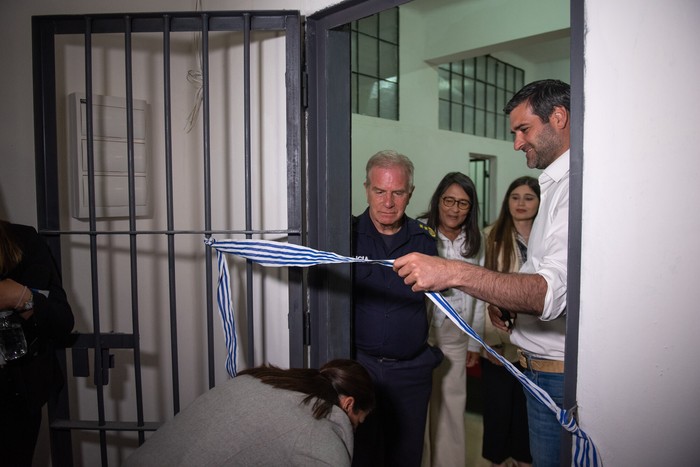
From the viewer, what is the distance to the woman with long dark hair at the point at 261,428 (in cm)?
142

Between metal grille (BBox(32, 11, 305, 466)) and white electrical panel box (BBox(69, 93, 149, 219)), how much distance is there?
0.19ft

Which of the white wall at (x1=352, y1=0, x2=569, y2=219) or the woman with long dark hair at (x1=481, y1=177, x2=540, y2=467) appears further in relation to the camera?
the white wall at (x1=352, y1=0, x2=569, y2=219)

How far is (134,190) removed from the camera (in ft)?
6.83

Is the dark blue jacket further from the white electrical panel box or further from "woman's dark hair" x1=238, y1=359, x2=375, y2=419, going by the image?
the white electrical panel box

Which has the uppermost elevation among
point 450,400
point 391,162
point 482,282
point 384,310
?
point 391,162

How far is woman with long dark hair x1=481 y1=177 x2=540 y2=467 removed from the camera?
9.96 feet

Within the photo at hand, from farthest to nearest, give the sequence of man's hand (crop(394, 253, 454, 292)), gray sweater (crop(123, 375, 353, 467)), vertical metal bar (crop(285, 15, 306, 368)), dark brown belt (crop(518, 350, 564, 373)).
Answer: vertical metal bar (crop(285, 15, 306, 368))
dark brown belt (crop(518, 350, 564, 373))
man's hand (crop(394, 253, 454, 292))
gray sweater (crop(123, 375, 353, 467))

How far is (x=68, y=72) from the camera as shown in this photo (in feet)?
7.89

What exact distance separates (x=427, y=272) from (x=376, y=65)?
4.11m

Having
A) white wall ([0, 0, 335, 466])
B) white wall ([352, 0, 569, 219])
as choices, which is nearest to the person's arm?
white wall ([0, 0, 335, 466])

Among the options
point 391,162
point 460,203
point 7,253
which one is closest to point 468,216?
point 460,203

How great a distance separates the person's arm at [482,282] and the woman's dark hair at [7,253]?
1494 millimetres

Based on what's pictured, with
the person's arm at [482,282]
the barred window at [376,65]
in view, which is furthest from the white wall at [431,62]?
the person's arm at [482,282]

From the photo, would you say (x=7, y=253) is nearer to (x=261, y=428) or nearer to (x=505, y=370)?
(x=261, y=428)
